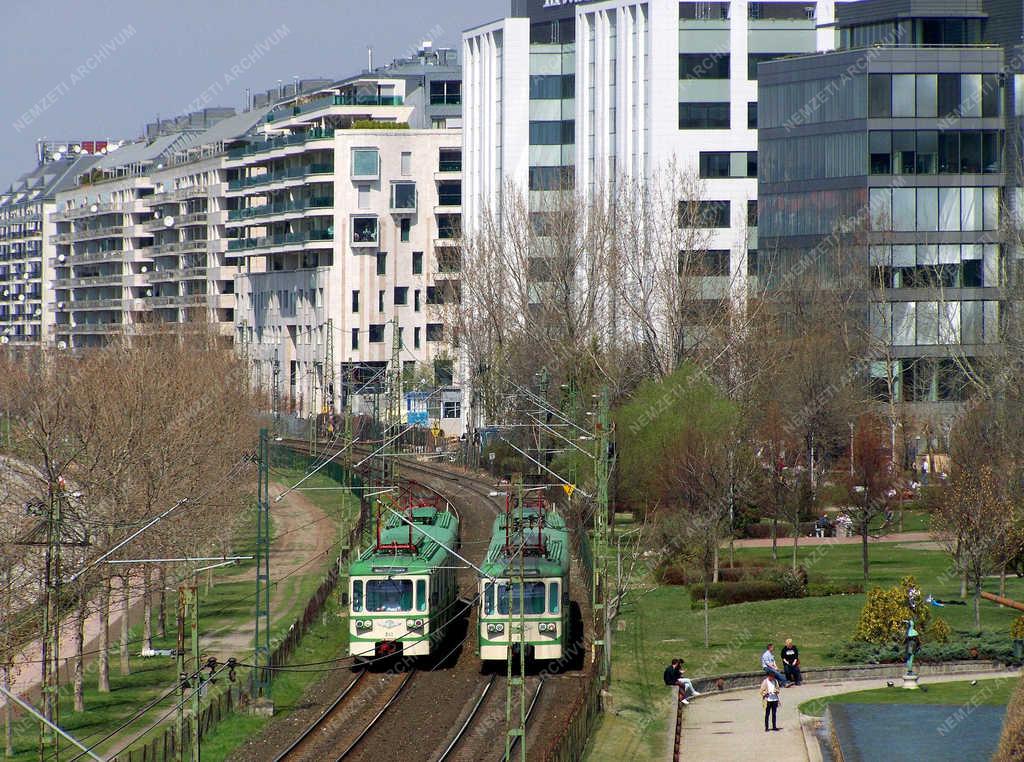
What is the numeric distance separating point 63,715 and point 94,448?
33.4 ft

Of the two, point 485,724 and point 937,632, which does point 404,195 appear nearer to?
point 937,632

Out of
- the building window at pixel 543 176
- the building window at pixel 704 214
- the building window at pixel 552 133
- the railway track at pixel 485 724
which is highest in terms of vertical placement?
the building window at pixel 552 133

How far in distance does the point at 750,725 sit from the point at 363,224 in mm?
93751

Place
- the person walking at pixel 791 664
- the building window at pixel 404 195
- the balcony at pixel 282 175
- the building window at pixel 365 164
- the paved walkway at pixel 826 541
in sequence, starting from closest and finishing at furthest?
the person walking at pixel 791 664 → the paved walkway at pixel 826 541 → the building window at pixel 404 195 → the building window at pixel 365 164 → the balcony at pixel 282 175

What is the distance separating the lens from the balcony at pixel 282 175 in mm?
130625

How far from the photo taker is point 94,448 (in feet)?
164

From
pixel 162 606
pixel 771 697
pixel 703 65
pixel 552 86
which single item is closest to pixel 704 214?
pixel 703 65

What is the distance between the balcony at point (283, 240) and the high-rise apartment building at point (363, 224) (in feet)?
0.51

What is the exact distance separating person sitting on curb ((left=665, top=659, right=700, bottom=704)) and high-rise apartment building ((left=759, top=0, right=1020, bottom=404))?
47.4 metres

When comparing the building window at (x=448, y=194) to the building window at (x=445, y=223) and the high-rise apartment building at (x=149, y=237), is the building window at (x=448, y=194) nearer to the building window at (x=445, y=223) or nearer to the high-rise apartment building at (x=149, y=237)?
the building window at (x=445, y=223)

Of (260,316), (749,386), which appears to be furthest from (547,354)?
(260,316)

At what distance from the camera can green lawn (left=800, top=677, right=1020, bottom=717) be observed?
40344 mm

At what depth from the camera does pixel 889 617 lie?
45812mm

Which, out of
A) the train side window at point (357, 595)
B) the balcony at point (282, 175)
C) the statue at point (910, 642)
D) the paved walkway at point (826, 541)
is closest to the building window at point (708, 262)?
the paved walkway at point (826, 541)
